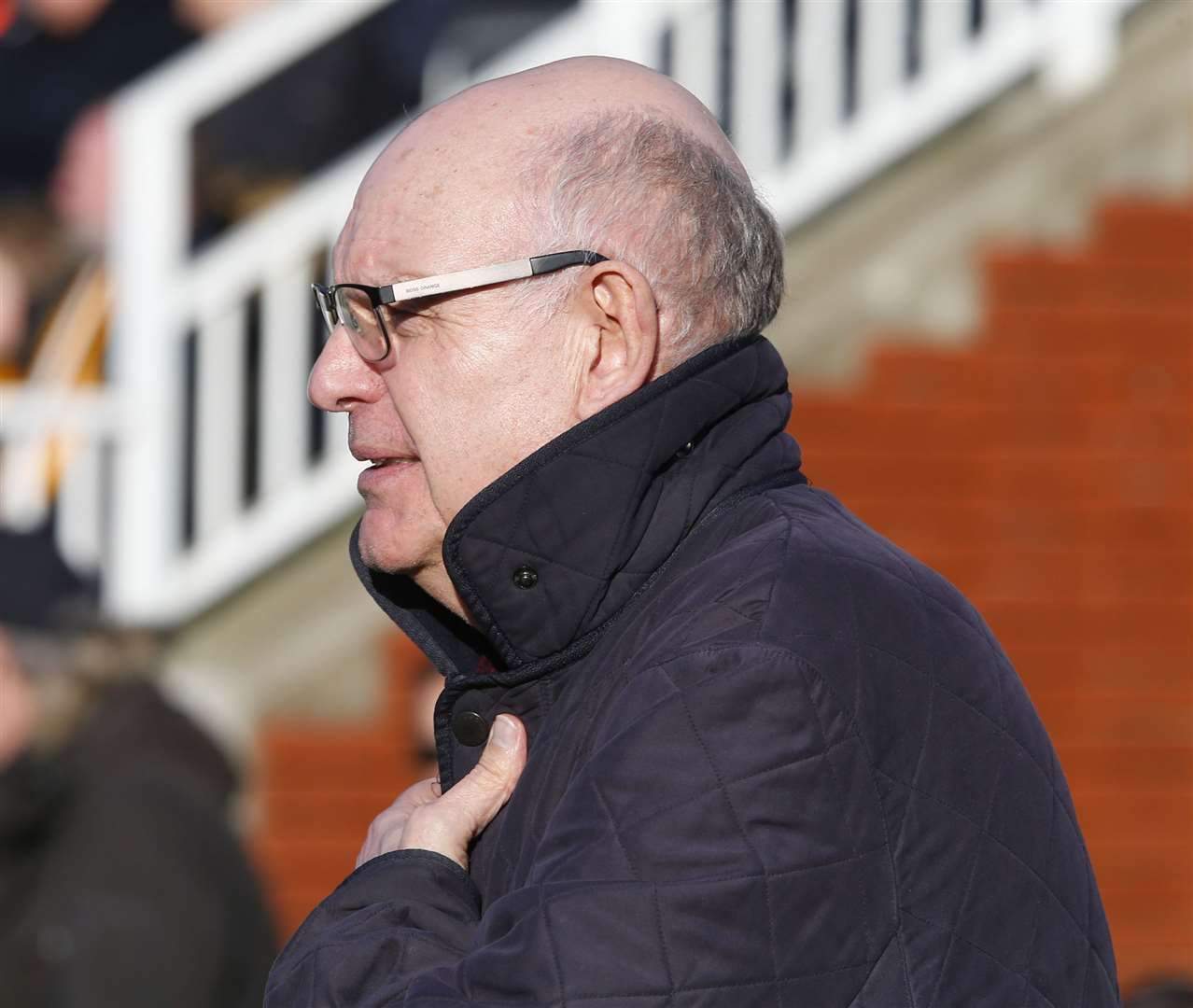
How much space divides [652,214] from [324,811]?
14.5 ft

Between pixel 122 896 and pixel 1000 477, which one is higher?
pixel 122 896

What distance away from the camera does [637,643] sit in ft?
5.79

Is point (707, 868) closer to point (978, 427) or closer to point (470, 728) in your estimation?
point (470, 728)

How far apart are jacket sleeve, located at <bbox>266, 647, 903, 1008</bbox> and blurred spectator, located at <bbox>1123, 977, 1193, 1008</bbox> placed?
7.29ft

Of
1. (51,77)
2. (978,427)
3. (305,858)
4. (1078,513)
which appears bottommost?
(305,858)

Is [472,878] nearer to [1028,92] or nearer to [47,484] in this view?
[47,484]

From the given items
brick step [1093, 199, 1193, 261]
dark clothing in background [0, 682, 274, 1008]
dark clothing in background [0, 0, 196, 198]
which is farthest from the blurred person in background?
brick step [1093, 199, 1193, 261]

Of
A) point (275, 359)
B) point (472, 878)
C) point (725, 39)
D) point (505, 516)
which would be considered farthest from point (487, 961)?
point (725, 39)

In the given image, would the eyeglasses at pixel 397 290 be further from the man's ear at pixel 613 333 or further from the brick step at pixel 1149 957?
the brick step at pixel 1149 957

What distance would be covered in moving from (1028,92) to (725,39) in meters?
1.02

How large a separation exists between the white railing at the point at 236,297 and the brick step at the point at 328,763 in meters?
0.52

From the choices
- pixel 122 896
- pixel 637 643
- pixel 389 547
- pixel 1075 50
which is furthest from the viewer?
pixel 1075 50

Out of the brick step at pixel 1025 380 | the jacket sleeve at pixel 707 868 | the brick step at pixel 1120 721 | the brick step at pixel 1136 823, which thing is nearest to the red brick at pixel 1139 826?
the brick step at pixel 1136 823

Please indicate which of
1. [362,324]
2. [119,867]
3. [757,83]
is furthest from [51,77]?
[362,324]
